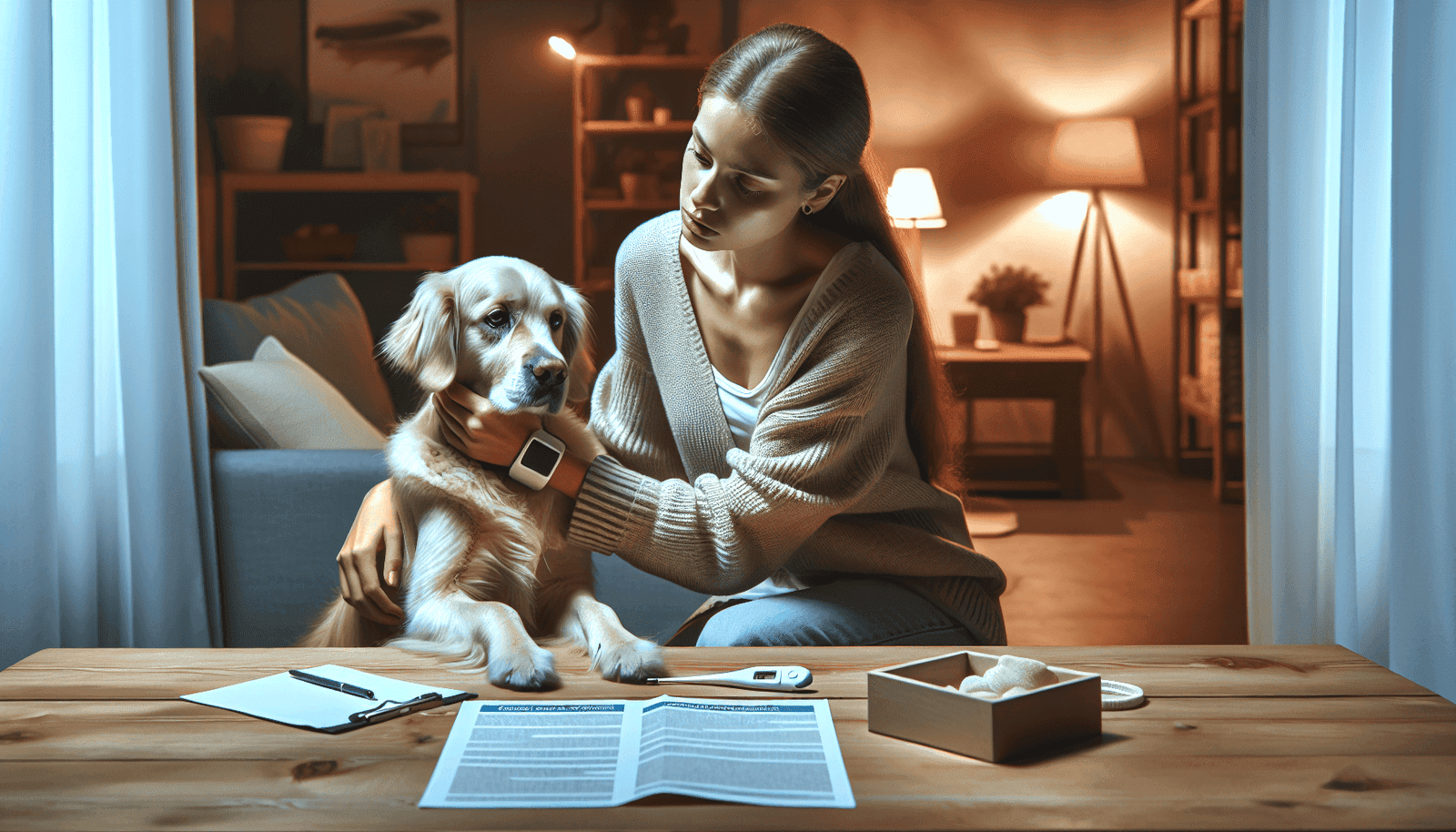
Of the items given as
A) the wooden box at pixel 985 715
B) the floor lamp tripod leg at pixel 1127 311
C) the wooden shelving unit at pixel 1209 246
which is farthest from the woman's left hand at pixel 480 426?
the floor lamp tripod leg at pixel 1127 311

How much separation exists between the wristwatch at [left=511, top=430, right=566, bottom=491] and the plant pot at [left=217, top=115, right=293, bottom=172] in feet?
12.5

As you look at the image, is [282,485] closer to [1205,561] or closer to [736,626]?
[736,626]

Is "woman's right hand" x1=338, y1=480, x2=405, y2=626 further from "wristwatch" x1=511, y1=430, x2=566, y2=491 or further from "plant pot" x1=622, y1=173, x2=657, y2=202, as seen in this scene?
"plant pot" x1=622, y1=173, x2=657, y2=202

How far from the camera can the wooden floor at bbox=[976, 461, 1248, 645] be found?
2875 millimetres

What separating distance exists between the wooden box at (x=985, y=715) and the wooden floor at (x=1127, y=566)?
201cm

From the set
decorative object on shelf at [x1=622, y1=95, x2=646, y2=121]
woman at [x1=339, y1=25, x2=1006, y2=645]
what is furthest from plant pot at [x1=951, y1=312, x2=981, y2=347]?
woman at [x1=339, y1=25, x2=1006, y2=645]

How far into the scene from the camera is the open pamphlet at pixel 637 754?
2.28 feet

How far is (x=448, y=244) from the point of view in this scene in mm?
4602

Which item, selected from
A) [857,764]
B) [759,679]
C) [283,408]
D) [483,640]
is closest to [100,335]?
[283,408]

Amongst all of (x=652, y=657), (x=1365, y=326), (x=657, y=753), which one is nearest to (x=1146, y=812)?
(x=657, y=753)

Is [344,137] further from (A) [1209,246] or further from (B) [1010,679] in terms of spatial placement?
(B) [1010,679]

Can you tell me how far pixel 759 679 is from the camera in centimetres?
93

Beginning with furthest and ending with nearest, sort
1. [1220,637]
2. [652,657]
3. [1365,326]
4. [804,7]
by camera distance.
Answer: [804,7] < [1220,637] < [1365,326] < [652,657]

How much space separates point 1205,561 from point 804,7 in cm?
327
